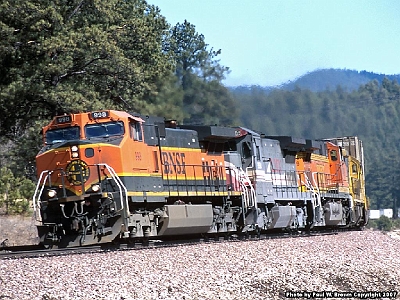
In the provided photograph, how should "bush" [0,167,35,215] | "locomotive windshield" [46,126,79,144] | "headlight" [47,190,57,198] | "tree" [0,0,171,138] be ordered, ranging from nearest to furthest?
1. "headlight" [47,190,57,198]
2. "locomotive windshield" [46,126,79,144]
3. "tree" [0,0,171,138]
4. "bush" [0,167,35,215]

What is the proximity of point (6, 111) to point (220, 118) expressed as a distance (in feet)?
41.5

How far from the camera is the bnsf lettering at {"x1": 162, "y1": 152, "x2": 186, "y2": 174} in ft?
51.2

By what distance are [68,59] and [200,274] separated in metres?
14.4

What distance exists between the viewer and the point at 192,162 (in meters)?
16.7

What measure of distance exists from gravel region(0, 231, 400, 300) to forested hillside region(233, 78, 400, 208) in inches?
691

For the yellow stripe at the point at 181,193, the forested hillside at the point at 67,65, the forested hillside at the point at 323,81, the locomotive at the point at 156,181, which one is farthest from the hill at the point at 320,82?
the yellow stripe at the point at 181,193

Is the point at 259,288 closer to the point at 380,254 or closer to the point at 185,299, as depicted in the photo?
the point at 185,299

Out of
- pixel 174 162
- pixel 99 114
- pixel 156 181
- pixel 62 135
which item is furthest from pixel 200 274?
pixel 174 162

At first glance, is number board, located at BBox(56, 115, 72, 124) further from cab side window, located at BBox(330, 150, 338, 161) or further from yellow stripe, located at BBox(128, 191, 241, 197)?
cab side window, located at BBox(330, 150, 338, 161)

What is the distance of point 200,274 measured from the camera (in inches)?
380

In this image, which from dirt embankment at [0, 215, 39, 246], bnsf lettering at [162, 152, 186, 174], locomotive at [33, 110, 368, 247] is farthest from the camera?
dirt embankment at [0, 215, 39, 246]

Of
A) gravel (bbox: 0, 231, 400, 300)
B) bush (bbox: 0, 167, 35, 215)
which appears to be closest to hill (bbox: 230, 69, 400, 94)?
bush (bbox: 0, 167, 35, 215)

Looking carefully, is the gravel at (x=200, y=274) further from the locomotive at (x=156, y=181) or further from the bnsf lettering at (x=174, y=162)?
the bnsf lettering at (x=174, y=162)

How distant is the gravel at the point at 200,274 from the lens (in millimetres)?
8289
